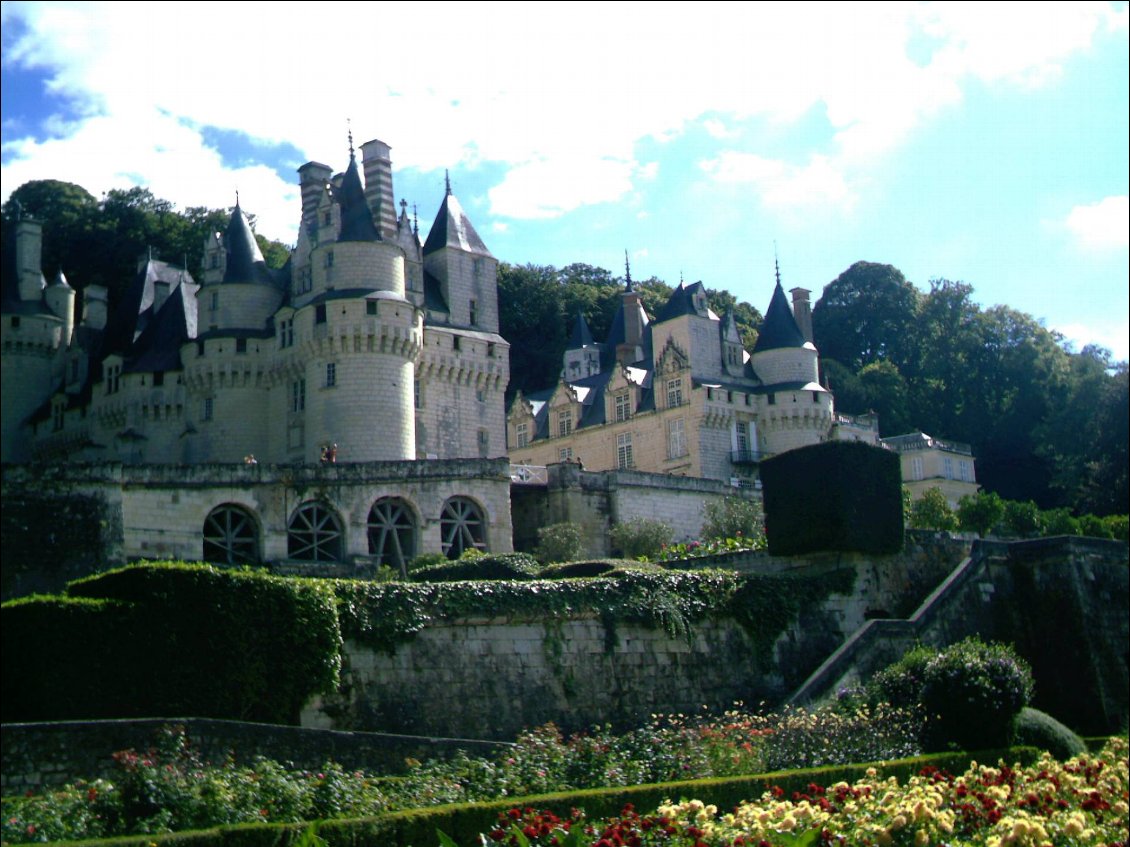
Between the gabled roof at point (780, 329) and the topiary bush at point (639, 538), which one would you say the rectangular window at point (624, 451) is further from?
the topiary bush at point (639, 538)

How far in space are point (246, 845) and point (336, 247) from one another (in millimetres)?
33935

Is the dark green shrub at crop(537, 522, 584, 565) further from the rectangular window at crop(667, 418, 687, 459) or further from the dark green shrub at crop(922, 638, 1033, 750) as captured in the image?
the dark green shrub at crop(922, 638, 1033, 750)

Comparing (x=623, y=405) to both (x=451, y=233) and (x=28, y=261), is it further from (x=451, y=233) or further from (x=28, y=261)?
(x=28, y=261)

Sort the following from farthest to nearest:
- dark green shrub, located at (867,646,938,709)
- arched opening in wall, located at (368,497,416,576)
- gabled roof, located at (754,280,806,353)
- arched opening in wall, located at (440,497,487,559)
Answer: gabled roof, located at (754,280,806,353) < arched opening in wall, located at (440,497,487,559) < arched opening in wall, located at (368,497,416,576) < dark green shrub, located at (867,646,938,709)

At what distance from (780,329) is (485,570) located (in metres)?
28.9

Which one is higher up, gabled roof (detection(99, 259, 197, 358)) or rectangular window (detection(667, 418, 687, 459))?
gabled roof (detection(99, 259, 197, 358))

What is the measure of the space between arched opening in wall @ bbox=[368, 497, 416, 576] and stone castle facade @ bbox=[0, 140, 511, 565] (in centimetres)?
5

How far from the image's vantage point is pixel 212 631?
20.0m

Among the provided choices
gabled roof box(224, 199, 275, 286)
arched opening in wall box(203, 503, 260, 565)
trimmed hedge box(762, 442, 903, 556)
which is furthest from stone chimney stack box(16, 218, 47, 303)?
trimmed hedge box(762, 442, 903, 556)

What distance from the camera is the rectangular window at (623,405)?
54219mm

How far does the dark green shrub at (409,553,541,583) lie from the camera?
2872 centimetres

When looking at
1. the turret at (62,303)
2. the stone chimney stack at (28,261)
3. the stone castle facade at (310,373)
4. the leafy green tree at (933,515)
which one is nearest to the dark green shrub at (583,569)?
the stone castle facade at (310,373)

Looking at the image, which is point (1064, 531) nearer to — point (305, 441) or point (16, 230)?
point (305, 441)

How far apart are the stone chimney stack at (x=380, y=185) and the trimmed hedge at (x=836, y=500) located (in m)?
22.3
